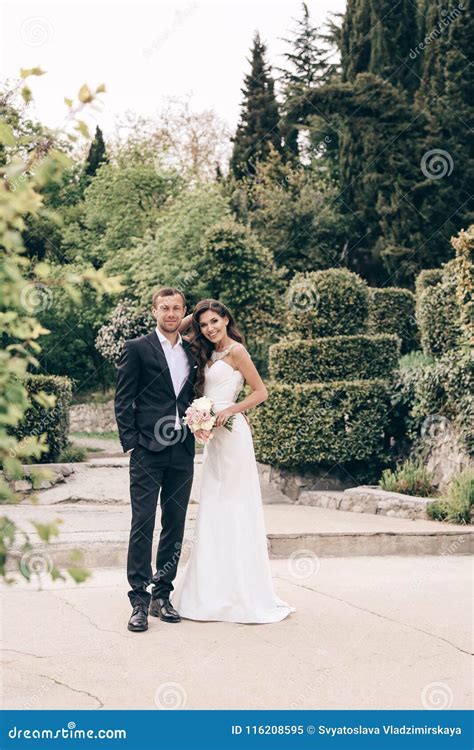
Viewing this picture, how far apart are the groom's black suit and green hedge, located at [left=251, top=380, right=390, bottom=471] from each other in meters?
6.72

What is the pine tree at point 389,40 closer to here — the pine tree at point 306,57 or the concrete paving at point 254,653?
the pine tree at point 306,57

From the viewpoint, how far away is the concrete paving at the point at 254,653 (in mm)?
4051

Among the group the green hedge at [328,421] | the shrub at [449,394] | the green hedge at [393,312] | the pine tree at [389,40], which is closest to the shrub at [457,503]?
the shrub at [449,394]

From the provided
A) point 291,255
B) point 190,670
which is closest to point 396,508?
point 190,670

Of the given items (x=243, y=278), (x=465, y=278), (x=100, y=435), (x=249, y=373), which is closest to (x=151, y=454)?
(x=249, y=373)

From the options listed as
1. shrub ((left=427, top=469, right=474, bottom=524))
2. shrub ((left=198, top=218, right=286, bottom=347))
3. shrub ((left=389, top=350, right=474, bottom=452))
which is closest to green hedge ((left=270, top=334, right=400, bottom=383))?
shrub ((left=389, top=350, right=474, bottom=452))

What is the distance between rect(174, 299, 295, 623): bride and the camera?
5.79 m

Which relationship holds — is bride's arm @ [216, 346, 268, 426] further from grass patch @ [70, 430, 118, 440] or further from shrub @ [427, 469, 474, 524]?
grass patch @ [70, 430, 118, 440]

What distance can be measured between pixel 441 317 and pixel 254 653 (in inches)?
327

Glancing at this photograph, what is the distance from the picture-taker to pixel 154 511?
5801 mm

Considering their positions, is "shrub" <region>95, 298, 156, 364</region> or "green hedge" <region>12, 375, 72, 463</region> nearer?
"green hedge" <region>12, 375, 72, 463</region>

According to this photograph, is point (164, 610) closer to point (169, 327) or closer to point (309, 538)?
point (169, 327)

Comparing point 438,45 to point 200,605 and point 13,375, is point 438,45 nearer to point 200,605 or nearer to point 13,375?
point 200,605

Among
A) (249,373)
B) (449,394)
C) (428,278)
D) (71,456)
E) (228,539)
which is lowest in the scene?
(71,456)
